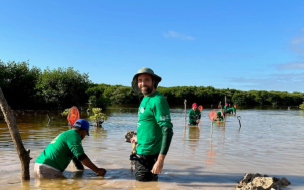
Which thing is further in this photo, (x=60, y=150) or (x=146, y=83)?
(x=60, y=150)

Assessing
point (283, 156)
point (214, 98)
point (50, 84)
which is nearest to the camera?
point (283, 156)

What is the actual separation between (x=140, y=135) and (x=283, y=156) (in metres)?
5.70

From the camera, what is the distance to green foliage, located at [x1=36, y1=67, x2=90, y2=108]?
114 feet

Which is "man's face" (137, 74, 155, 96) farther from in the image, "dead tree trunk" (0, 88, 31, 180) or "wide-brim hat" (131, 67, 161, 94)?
"dead tree trunk" (0, 88, 31, 180)

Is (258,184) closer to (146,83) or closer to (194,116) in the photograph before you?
(146,83)

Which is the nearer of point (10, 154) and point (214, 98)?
point (10, 154)

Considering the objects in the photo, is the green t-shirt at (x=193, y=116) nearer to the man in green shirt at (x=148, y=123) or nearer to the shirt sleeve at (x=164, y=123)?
the man in green shirt at (x=148, y=123)

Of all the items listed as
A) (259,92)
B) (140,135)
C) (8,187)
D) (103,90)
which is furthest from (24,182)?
(259,92)

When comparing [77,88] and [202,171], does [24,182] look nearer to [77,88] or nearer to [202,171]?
[202,171]

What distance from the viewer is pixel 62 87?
35531mm

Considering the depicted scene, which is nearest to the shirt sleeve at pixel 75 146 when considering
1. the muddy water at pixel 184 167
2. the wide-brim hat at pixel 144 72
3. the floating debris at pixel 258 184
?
the muddy water at pixel 184 167

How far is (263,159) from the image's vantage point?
763cm

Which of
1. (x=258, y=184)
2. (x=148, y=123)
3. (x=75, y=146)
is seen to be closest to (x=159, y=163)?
(x=148, y=123)

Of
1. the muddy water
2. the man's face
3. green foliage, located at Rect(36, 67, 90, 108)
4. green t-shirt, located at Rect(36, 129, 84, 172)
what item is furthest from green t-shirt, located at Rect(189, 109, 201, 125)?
green foliage, located at Rect(36, 67, 90, 108)
